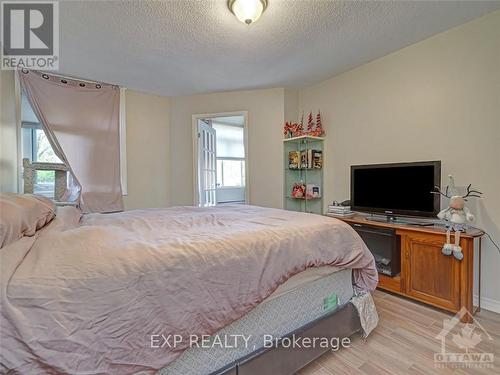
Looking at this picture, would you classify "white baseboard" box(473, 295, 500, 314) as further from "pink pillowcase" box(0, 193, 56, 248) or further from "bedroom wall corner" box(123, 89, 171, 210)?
"bedroom wall corner" box(123, 89, 171, 210)

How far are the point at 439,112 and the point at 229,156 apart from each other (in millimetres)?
4251

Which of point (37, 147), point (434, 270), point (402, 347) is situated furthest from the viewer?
point (37, 147)

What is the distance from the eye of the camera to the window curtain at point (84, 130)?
9.51 feet

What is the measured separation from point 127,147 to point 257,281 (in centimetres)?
313

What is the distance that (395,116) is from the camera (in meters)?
2.75

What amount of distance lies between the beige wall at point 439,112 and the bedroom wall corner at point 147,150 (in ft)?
8.39

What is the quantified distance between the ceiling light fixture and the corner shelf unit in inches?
72.7

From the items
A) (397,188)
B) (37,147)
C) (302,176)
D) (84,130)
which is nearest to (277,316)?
(397,188)

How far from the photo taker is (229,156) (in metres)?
6.02

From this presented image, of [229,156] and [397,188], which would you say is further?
[229,156]

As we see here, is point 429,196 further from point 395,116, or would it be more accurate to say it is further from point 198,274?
point 198,274

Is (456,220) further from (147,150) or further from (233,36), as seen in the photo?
(147,150)

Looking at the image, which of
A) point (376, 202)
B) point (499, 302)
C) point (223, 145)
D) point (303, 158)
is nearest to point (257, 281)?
point (376, 202)

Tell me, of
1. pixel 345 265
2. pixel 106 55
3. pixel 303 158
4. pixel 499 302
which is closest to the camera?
pixel 345 265
